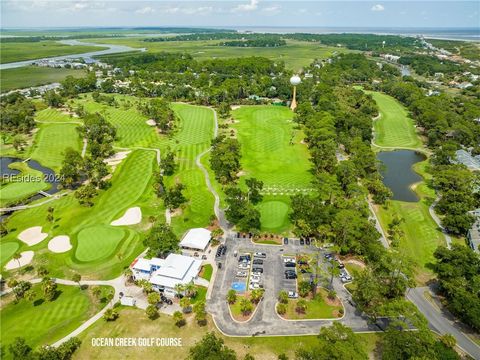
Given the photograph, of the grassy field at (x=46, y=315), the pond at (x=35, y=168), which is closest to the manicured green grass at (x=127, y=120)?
the pond at (x=35, y=168)

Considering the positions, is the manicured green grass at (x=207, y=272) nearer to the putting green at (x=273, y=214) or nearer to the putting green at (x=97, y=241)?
the putting green at (x=273, y=214)

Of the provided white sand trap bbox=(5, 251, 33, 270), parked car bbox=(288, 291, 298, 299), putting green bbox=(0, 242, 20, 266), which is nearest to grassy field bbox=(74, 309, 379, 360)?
parked car bbox=(288, 291, 298, 299)

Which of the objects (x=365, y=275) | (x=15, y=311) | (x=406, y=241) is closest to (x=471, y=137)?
(x=406, y=241)

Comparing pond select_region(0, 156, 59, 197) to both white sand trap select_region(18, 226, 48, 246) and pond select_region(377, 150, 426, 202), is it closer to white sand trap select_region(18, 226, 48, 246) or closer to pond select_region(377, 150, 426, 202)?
white sand trap select_region(18, 226, 48, 246)

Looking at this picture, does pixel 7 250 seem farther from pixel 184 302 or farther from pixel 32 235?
pixel 184 302

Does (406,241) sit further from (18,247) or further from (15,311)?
(18,247)
